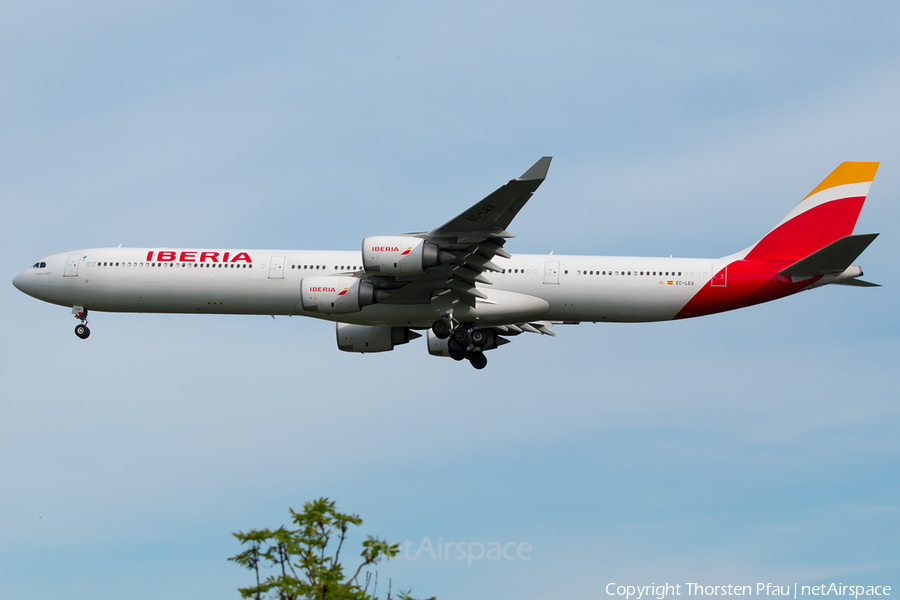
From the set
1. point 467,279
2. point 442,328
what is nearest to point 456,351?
point 442,328

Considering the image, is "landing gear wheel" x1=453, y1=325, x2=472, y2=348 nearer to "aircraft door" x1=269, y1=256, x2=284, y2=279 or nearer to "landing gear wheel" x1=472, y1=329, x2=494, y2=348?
"landing gear wheel" x1=472, y1=329, x2=494, y2=348

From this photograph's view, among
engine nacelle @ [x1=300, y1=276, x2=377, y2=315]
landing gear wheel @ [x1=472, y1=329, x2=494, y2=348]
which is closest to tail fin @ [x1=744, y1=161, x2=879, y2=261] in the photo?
landing gear wheel @ [x1=472, y1=329, x2=494, y2=348]

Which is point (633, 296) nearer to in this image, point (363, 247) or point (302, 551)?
point (363, 247)

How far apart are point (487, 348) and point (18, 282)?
70.5 ft

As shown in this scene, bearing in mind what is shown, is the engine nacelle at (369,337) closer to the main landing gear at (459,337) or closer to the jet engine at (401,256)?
the main landing gear at (459,337)

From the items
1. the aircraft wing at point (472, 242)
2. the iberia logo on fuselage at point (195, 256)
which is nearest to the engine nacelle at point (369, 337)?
the aircraft wing at point (472, 242)

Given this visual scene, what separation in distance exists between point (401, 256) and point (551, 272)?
6.92m

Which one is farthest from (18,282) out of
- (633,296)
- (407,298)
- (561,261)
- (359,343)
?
(633,296)

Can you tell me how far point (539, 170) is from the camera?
3033 centimetres

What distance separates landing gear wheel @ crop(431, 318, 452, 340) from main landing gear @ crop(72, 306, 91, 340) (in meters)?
16.1

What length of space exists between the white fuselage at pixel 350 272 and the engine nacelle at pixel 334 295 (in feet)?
3.96

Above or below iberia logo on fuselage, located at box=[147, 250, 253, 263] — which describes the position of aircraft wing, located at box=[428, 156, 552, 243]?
below

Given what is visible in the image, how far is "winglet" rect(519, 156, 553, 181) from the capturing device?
30141 mm

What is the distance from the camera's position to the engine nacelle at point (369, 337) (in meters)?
40.9
